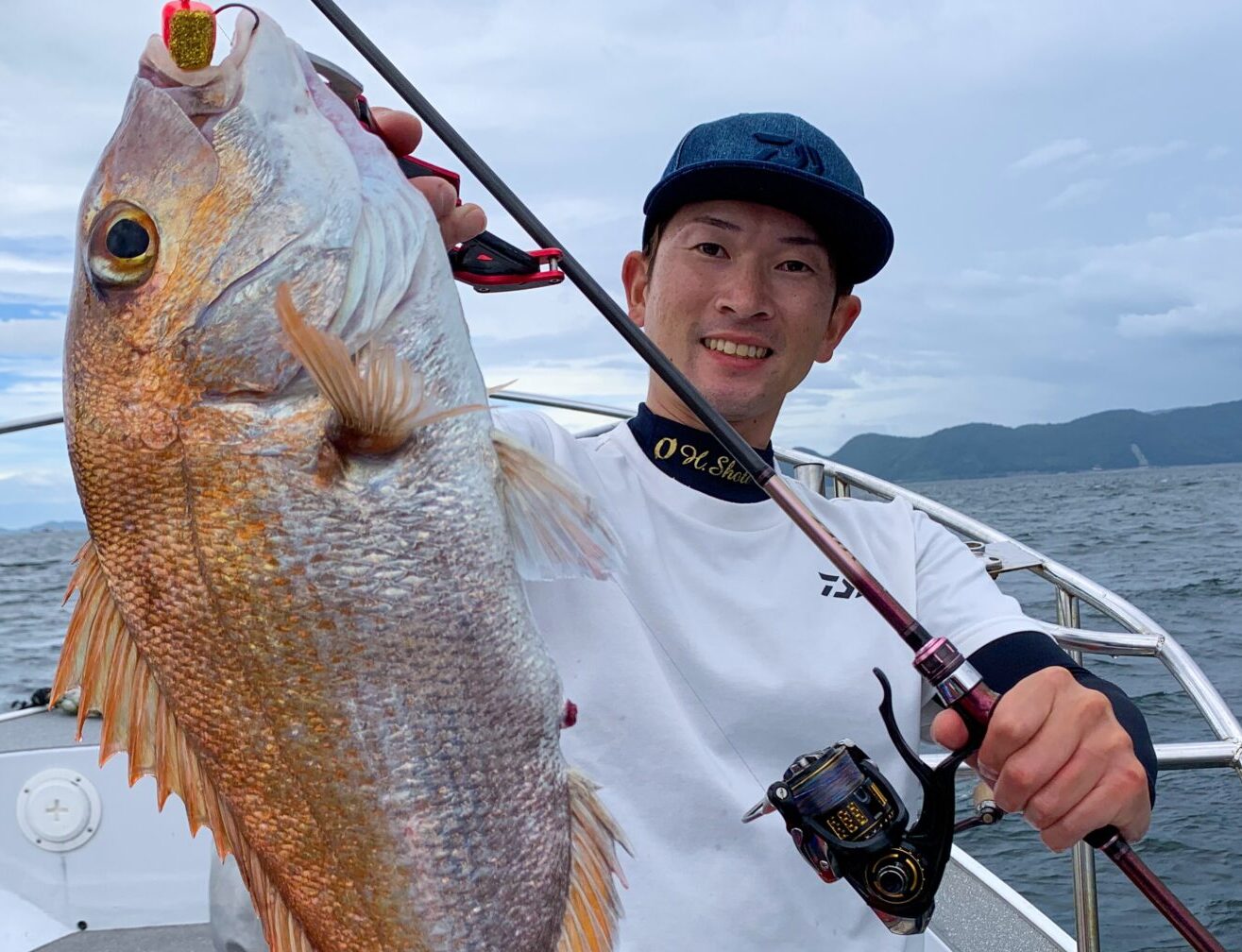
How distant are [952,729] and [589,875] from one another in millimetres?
663

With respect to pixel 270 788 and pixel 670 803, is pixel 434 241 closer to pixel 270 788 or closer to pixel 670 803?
pixel 270 788

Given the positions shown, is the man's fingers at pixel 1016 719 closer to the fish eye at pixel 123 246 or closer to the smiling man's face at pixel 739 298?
the smiling man's face at pixel 739 298

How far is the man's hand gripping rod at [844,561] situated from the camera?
1.71 metres

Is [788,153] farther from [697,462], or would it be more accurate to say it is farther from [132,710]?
[132,710]

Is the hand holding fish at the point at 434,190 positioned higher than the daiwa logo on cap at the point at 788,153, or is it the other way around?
the daiwa logo on cap at the point at 788,153

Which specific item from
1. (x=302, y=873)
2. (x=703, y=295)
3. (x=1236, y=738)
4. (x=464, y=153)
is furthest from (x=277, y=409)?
(x=1236, y=738)

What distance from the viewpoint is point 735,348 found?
2.37 m

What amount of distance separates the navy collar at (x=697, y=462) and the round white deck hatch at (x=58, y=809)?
→ 2551 millimetres

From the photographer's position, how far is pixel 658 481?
2.38m

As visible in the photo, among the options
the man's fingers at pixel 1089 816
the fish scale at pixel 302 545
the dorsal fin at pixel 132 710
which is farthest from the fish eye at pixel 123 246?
the man's fingers at pixel 1089 816

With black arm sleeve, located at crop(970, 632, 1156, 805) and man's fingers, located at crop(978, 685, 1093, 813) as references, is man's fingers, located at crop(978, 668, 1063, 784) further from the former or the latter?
black arm sleeve, located at crop(970, 632, 1156, 805)

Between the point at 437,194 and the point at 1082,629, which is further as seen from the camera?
the point at 1082,629

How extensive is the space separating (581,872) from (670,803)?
2.02 feet

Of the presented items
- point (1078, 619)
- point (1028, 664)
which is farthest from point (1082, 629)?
point (1028, 664)
